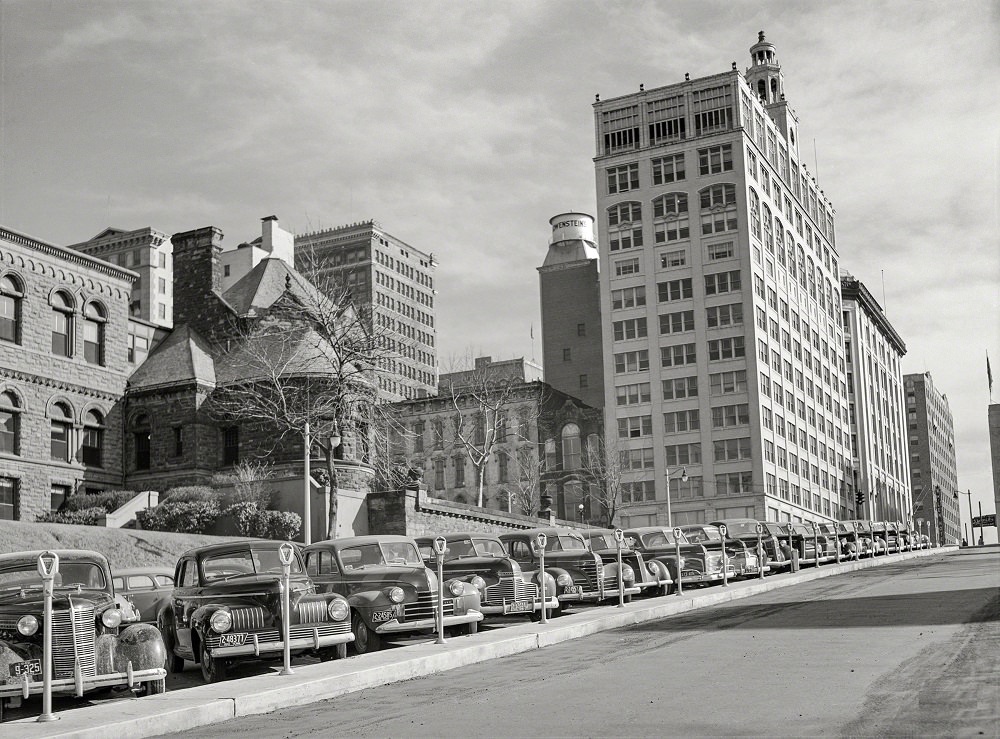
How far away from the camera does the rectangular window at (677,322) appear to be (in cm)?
9269

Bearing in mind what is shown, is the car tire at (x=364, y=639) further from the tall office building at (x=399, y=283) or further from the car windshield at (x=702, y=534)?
the tall office building at (x=399, y=283)

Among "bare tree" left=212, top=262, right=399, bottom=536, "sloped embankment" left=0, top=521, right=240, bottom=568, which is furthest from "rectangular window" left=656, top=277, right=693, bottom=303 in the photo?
"sloped embankment" left=0, top=521, right=240, bottom=568

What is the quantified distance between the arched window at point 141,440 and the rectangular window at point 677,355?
50442mm

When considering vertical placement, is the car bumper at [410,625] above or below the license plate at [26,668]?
below

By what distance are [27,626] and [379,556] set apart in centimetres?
691

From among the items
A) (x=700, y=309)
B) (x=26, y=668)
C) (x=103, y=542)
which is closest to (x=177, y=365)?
(x=103, y=542)

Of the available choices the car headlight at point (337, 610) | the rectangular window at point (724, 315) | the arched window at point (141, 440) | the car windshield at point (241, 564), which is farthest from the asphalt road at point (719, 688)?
the rectangular window at point (724, 315)

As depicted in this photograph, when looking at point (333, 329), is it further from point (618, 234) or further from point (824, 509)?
point (824, 509)

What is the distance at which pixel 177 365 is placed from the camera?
53.0 m

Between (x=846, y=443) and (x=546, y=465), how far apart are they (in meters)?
44.0

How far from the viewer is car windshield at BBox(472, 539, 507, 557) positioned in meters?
22.1

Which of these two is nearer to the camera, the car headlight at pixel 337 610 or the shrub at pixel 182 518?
the car headlight at pixel 337 610

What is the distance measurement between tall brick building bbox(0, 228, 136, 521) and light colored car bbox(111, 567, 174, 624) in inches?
1061

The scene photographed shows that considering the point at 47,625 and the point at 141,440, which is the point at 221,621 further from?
the point at 141,440
